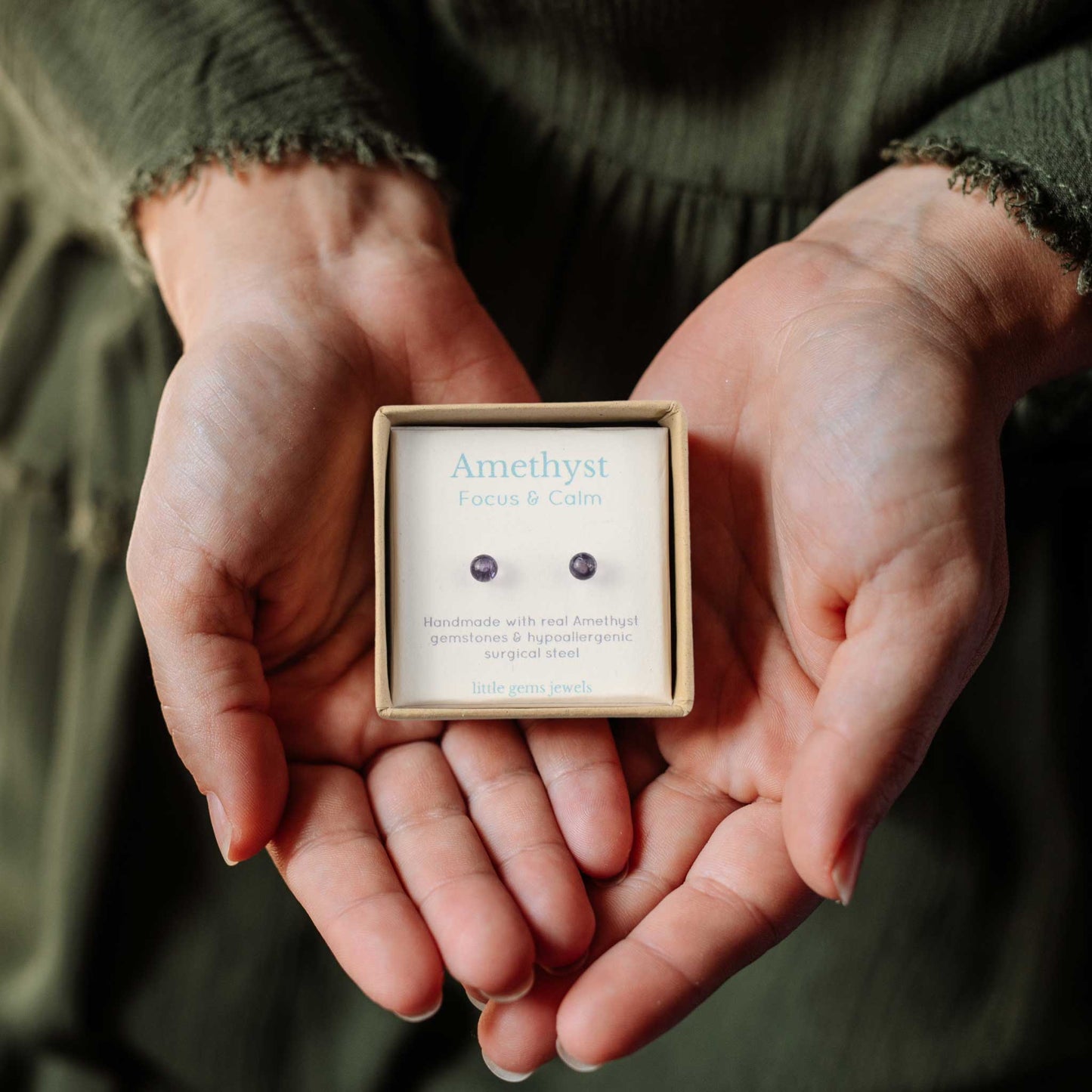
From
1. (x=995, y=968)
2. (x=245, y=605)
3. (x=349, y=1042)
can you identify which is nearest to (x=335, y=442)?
(x=245, y=605)

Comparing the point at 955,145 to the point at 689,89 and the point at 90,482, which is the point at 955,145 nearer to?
the point at 689,89

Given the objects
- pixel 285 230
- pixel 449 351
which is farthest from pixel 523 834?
pixel 285 230

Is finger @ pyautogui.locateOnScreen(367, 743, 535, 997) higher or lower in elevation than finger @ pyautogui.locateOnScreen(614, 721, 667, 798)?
lower

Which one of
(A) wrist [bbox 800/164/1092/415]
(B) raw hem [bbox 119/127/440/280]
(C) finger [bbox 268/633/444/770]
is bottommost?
(C) finger [bbox 268/633/444/770]

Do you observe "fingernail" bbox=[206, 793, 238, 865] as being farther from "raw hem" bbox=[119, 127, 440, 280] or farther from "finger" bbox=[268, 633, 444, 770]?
"raw hem" bbox=[119, 127, 440, 280]

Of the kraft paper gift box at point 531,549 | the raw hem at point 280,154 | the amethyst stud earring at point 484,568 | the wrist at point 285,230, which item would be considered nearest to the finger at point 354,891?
the kraft paper gift box at point 531,549

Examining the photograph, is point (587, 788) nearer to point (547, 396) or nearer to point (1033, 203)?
point (547, 396)

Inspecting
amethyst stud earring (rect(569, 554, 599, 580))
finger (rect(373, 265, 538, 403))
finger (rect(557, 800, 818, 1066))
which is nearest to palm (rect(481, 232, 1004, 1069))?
finger (rect(557, 800, 818, 1066))
